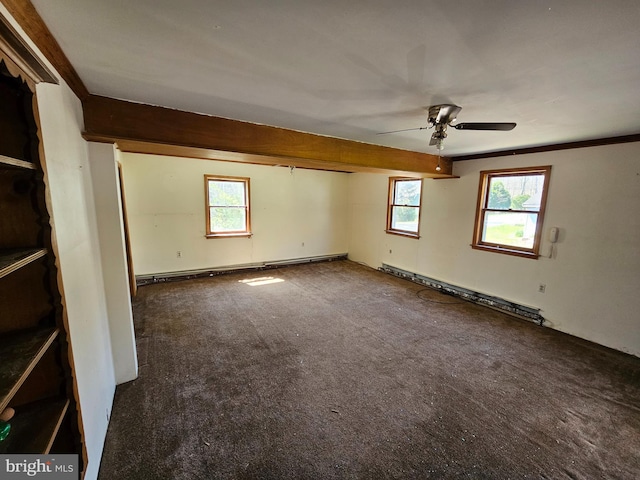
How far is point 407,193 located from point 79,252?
16.7 ft

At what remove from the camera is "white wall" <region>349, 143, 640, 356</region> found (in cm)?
285

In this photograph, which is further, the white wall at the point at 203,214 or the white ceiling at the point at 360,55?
the white wall at the point at 203,214

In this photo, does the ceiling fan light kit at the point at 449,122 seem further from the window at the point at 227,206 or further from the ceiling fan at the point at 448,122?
the window at the point at 227,206

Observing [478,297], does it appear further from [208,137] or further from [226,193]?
[226,193]

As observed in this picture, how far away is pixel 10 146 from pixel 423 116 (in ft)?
7.68

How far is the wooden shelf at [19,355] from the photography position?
2.35 ft

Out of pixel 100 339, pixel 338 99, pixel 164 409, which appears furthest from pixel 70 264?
pixel 338 99

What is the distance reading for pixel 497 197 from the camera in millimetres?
3969

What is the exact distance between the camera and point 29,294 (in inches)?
38.7

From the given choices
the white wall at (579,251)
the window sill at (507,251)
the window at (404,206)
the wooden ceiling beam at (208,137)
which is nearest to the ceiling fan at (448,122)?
the wooden ceiling beam at (208,137)

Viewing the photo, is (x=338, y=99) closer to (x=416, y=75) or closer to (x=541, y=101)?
(x=416, y=75)

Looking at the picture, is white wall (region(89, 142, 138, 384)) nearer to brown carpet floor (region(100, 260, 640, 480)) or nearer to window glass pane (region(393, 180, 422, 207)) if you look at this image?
brown carpet floor (region(100, 260, 640, 480))

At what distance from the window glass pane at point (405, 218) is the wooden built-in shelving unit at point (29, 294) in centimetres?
513

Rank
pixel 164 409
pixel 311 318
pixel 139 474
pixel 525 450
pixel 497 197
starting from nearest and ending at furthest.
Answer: pixel 139 474 → pixel 525 450 → pixel 164 409 → pixel 311 318 → pixel 497 197
